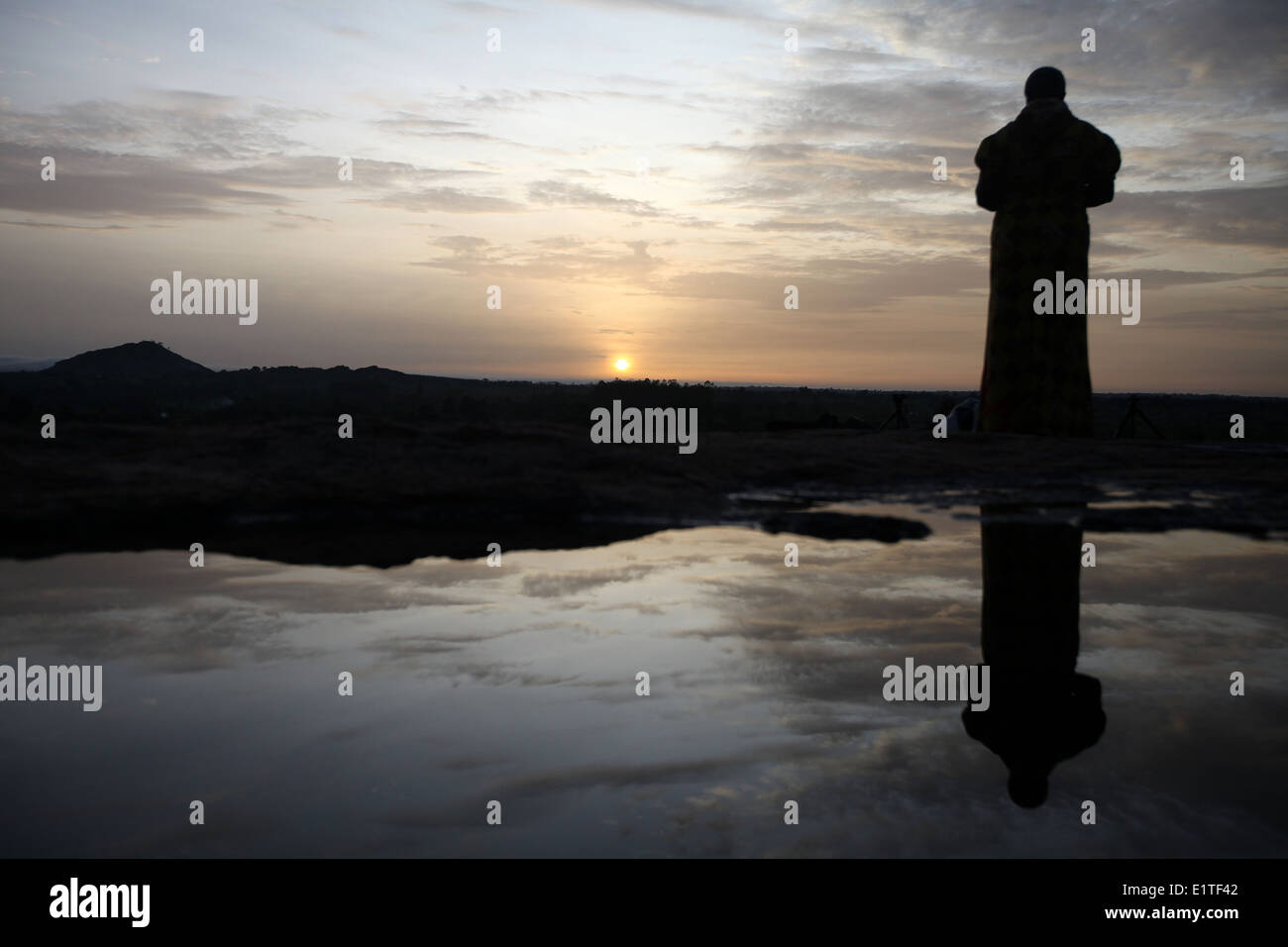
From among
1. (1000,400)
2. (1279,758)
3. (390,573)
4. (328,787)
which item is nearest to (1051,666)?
(1279,758)

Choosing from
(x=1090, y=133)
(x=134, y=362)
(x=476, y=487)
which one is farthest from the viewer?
(x=134, y=362)

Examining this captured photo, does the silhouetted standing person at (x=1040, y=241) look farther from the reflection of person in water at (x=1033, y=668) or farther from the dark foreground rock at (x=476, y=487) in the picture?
the reflection of person in water at (x=1033, y=668)

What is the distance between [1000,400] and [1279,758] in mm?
14864

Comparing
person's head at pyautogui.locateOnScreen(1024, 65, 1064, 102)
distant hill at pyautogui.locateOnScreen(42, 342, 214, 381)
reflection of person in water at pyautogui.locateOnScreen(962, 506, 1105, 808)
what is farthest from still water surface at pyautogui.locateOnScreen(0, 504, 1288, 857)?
distant hill at pyautogui.locateOnScreen(42, 342, 214, 381)

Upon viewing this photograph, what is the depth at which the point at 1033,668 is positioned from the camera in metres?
5.05

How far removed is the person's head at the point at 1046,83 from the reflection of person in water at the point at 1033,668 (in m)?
12.0

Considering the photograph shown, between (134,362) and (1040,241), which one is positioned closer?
(1040,241)

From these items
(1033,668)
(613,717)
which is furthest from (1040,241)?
(613,717)

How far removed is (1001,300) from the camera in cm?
1786

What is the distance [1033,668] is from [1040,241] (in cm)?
1413

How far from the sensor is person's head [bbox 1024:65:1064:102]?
695 inches

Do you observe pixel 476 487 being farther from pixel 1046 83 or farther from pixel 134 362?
pixel 134 362

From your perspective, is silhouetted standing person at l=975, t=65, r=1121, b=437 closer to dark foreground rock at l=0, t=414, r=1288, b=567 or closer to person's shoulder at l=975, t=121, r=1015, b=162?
person's shoulder at l=975, t=121, r=1015, b=162

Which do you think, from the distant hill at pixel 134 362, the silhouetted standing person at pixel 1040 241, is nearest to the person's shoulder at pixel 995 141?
the silhouetted standing person at pixel 1040 241
